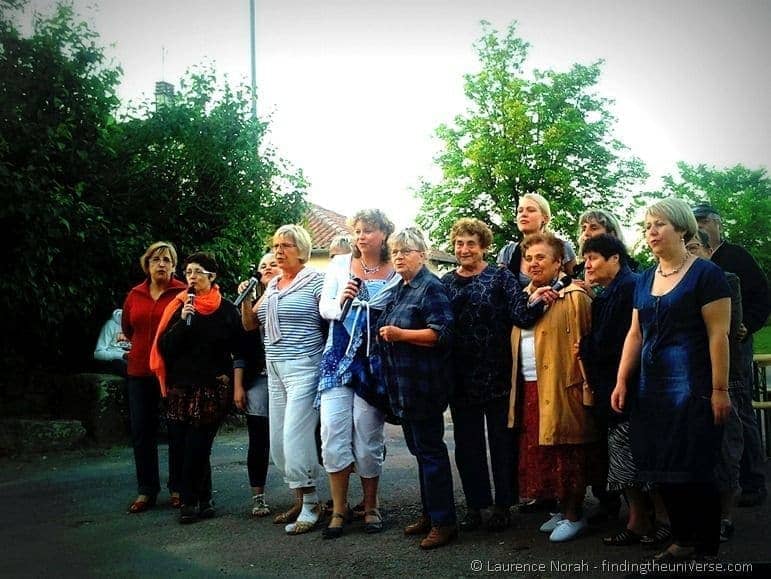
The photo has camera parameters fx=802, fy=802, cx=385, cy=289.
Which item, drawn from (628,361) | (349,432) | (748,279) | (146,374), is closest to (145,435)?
(146,374)

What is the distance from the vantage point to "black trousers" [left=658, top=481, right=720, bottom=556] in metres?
3.97

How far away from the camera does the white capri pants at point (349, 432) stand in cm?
519

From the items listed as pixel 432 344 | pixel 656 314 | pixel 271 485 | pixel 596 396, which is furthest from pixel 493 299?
pixel 271 485

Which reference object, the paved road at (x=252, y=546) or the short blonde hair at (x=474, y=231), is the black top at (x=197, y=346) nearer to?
the paved road at (x=252, y=546)

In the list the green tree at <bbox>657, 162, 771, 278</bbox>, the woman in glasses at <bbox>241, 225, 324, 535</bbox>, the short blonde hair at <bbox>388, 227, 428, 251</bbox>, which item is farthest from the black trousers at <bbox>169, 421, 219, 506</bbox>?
the green tree at <bbox>657, 162, 771, 278</bbox>

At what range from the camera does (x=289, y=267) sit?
5.82 m

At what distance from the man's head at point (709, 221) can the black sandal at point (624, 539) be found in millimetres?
2268

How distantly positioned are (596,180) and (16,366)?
25191 mm

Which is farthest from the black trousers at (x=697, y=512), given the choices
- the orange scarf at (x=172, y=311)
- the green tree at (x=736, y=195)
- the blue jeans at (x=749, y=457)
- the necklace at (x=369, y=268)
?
the green tree at (x=736, y=195)

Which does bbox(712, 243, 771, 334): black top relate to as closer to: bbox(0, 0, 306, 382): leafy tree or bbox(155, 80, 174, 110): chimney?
bbox(0, 0, 306, 382): leafy tree

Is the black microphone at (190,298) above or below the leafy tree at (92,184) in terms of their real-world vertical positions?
below

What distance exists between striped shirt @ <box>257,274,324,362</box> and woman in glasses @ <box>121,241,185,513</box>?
1.26 meters

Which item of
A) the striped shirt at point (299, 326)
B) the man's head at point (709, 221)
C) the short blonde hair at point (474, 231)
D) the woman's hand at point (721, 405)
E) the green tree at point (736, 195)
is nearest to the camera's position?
the woman's hand at point (721, 405)

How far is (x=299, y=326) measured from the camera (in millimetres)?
5625
